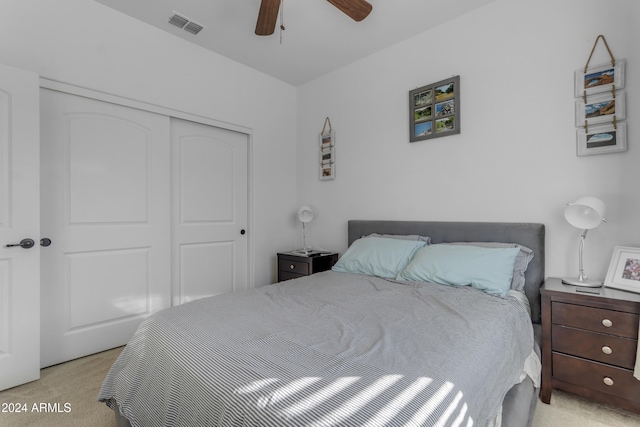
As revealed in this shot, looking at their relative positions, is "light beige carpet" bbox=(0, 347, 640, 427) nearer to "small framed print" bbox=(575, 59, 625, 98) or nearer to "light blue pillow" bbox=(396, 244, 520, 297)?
"light blue pillow" bbox=(396, 244, 520, 297)

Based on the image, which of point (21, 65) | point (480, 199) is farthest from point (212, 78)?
point (480, 199)

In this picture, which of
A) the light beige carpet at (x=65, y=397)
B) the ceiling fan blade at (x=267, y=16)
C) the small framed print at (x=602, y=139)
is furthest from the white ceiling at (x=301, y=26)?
the light beige carpet at (x=65, y=397)

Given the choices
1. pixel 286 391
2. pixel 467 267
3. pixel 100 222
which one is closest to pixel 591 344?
pixel 467 267

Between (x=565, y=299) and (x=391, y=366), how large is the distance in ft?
4.50

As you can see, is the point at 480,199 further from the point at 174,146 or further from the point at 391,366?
the point at 174,146

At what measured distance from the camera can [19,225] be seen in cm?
198

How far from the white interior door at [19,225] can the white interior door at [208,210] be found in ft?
3.35

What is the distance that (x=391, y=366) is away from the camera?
1.00 metres

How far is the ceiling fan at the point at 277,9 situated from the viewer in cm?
187

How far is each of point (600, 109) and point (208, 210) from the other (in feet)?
10.5

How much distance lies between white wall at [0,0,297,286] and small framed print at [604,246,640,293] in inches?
115

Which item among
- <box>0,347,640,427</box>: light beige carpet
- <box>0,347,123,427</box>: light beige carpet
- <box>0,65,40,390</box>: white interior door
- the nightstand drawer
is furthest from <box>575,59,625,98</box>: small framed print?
<box>0,65,40,390</box>: white interior door

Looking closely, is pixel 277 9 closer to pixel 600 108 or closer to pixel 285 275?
pixel 600 108

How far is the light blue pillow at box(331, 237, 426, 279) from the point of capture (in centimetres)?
242
